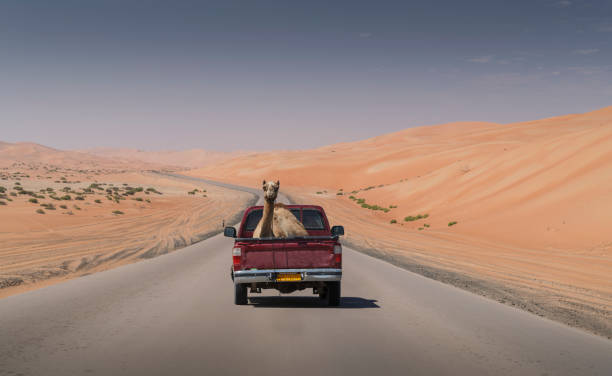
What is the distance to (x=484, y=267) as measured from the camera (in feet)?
54.9

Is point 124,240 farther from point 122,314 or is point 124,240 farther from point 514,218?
point 514,218

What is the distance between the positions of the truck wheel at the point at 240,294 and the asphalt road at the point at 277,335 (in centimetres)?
18

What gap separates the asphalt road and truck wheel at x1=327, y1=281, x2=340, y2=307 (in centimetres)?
22

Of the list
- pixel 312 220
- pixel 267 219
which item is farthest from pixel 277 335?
pixel 312 220

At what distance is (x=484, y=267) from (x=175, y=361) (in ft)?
41.7

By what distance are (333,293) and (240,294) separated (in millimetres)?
1684

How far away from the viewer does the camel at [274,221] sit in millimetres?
9538

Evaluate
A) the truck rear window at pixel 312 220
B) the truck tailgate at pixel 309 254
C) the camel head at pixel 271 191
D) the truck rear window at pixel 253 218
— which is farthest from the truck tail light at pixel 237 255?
the truck rear window at pixel 312 220

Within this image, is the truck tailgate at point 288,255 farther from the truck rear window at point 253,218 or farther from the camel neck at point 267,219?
the truck rear window at point 253,218

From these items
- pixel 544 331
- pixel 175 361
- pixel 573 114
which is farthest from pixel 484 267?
pixel 573 114

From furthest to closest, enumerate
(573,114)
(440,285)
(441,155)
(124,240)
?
(573,114)
(441,155)
(124,240)
(440,285)

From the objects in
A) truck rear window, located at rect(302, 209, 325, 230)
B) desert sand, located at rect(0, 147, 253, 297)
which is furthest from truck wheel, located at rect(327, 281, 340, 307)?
desert sand, located at rect(0, 147, 253, 297)

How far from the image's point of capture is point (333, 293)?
9.79 m

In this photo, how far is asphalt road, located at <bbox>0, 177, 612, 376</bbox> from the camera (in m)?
6.05
